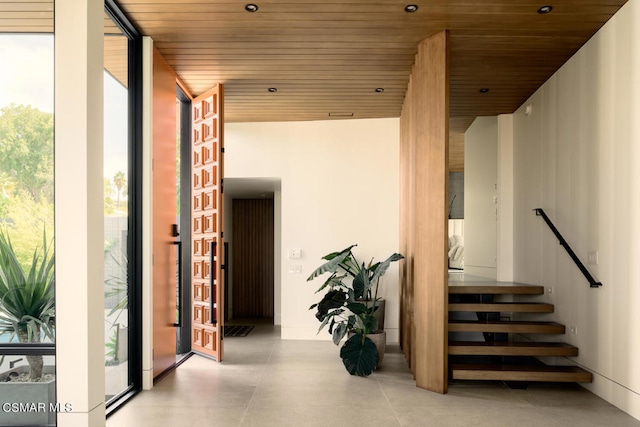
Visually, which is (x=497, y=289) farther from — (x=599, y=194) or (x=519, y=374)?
(x=599, y=194)

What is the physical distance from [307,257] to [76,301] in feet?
15.0

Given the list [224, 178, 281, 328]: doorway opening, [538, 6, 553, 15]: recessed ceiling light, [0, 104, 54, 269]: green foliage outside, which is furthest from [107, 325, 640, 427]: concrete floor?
[224, 178, 281, 328]: doorway opening

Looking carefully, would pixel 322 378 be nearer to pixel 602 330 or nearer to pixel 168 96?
pixel 602 330

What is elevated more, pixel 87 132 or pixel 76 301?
pixel 87 132

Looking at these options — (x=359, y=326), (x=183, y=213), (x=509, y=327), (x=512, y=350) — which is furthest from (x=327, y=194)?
(x=512, y=350)

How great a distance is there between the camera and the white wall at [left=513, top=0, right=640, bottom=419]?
3998 mm

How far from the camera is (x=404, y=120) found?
6734 millimetres

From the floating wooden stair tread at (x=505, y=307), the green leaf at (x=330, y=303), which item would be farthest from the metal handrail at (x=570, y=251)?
the green leaf at (x=330, y=303)

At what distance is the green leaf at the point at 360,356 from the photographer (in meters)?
5.20

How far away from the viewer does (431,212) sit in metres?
4.69

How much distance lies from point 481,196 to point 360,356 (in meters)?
3.84

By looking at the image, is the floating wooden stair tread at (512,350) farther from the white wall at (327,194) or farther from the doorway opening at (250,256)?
the doorway opening at (250,256)

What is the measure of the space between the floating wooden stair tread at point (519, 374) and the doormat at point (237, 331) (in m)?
3.83

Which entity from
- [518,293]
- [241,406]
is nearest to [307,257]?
[518,293]
